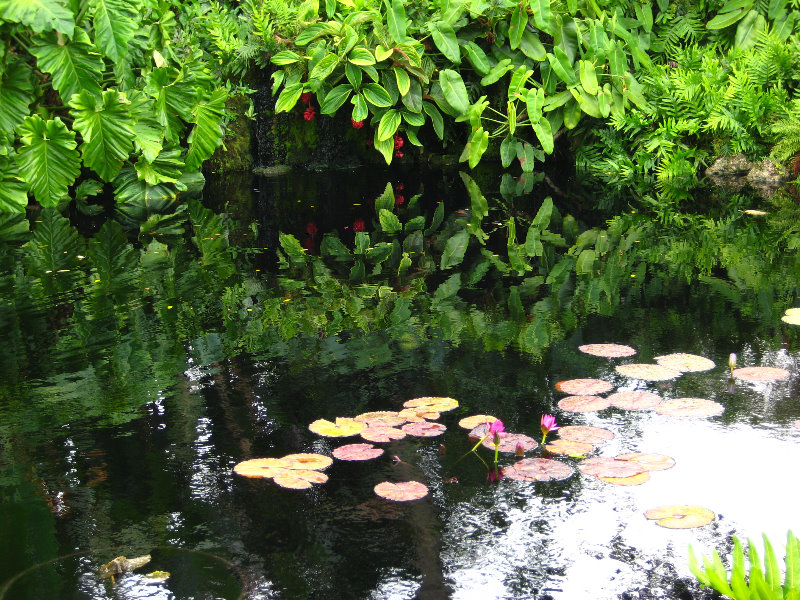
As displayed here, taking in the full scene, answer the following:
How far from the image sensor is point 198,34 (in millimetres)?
12039

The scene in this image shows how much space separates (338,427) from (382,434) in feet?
0.58

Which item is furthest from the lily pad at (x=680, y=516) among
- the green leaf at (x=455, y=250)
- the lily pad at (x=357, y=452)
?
the green leaf at (x=455, y=250)

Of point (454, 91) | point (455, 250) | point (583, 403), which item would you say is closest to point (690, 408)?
point (583, 403)

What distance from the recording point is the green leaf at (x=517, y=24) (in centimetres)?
1058

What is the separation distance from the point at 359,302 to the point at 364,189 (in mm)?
5032

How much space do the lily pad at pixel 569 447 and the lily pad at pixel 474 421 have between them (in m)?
0.28

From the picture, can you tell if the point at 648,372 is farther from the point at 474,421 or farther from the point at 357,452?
the point at 357,452

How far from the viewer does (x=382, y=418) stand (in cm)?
352

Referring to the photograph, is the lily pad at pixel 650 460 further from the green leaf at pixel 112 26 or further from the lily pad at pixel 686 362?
the green leaf at pixel 112 26

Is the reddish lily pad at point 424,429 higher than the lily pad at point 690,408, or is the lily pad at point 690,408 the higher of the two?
the reddish lily pad at point 424,429

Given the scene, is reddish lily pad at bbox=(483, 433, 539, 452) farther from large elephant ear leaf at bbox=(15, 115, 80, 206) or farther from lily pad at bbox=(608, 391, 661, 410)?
large elephant ear leaf at bbox=(15, 115, 80, 206)

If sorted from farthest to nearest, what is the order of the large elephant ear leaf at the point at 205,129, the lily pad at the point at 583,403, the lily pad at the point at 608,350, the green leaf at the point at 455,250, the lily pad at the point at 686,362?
the large elephant ear leaf at the point at 205,129
the green leaf at the point at 455,250
the lily pad at the point at 608,350
the lily pad at the point at 686,362
the lily pad at the point at 583,403

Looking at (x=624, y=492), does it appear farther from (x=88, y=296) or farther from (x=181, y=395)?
(x=88, y=296)

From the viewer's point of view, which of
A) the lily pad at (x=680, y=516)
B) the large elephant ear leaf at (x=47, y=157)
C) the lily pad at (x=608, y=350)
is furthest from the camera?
the large elephant ear leaf at (x=47, y=157)
